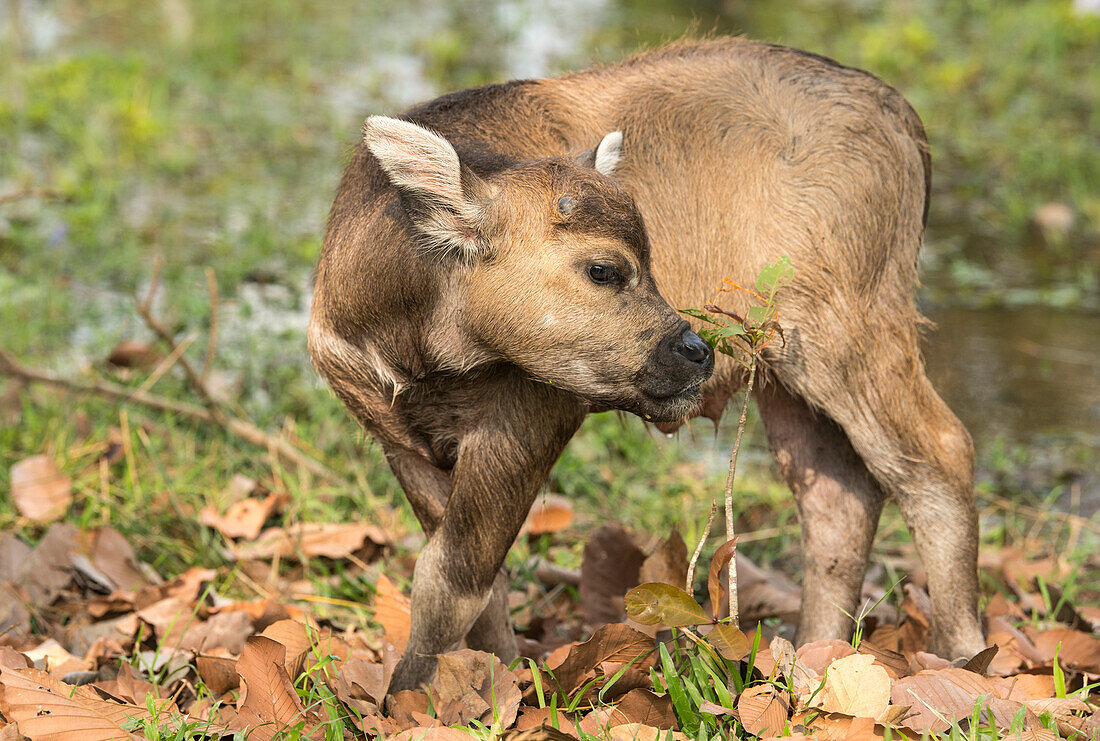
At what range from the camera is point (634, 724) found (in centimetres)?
293

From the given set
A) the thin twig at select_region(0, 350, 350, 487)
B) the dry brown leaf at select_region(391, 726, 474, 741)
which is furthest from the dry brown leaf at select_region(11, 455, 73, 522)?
the dry brown leaf at select_region(391, 726, 474, 741)

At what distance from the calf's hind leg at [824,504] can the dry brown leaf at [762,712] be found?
3.21 feet

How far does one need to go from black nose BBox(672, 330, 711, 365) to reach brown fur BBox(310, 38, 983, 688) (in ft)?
0.20

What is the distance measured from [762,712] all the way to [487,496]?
3.13 feet

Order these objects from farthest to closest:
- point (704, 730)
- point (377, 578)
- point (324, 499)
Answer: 1. point (324, 499)
2. point (377, 578)
3. point (704, 730)

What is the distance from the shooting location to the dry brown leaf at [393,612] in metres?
3.87

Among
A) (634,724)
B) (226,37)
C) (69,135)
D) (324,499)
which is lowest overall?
(324,499)

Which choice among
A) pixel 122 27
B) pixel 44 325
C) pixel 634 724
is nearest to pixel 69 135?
pixel 44 325

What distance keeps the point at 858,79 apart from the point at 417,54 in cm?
803

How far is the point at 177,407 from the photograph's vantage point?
16.6 ft

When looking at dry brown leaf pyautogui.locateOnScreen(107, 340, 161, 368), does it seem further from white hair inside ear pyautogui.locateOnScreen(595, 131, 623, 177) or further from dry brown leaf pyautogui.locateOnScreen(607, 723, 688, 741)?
dry brown leaf pyautogui.locateOnScreen(607, 723, 688, 741)

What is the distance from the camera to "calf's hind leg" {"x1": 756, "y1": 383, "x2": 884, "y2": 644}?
3.96m

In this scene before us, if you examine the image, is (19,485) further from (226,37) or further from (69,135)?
(226,37)

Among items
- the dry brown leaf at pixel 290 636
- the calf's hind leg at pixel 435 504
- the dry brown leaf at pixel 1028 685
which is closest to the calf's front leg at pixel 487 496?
the calf's hind leg at pixel 435 504
